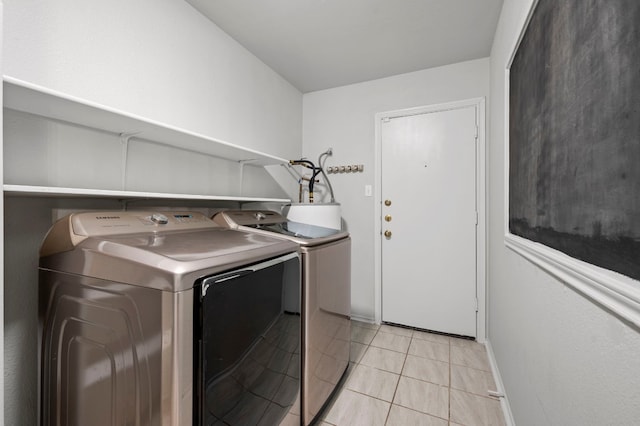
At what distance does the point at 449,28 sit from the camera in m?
1.95

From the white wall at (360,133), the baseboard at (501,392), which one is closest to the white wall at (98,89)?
the white wall at (360,133)

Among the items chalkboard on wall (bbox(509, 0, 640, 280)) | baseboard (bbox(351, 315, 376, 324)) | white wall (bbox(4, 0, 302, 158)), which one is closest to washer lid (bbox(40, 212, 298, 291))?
white wall (bbox(4, 0, 302, 158))

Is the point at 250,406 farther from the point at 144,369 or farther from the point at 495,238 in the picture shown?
the point at 495,238

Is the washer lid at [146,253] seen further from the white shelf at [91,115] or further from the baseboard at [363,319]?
the baseboard at [363,319]

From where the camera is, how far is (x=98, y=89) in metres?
1.29

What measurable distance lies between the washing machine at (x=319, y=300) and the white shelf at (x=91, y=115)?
18.4 inches

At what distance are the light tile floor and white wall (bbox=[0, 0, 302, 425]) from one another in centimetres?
148

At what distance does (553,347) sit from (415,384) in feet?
3.88

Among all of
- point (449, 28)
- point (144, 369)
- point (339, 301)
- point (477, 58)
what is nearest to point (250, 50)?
point (449, 28)

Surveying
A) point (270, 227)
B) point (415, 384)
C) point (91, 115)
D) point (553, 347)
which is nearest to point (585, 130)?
point (553, 347)

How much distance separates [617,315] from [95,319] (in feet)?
4.50

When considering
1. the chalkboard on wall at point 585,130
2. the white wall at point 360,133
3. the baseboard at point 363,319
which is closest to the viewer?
the chalkboard on wall at point 585,130

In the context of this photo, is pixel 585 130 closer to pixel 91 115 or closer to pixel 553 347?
pixel 553 347

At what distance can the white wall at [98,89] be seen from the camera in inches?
41.1
